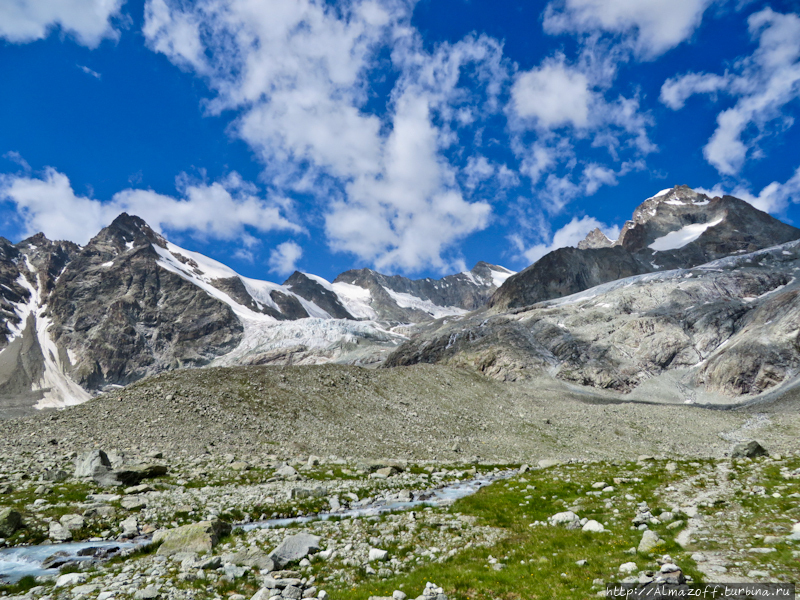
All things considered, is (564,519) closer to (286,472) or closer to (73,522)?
(286,472)

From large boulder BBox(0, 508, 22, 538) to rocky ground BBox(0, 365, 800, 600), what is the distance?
94 millimetres

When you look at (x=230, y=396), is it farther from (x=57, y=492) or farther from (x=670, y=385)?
(x=670, y=385)

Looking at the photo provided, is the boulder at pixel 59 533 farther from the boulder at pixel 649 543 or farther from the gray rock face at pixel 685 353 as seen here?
the gray rock face at pixel 685 353

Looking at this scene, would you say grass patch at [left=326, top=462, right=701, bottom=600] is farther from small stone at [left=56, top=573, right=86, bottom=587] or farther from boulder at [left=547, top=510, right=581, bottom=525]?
small stone at [left=56, top=573, right=86, bottom=587]

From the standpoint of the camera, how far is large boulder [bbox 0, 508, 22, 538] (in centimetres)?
1770

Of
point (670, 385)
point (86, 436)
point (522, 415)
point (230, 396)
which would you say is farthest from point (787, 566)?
point (670, 385)

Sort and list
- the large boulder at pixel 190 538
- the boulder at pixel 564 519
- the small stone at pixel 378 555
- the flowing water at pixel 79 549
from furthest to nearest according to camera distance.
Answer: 1. the boulder at pixel 564 519
2. the large boulder at pixel 190 538
3. the small stone at pixel 378 555
4. the flowing water at pixel 79 549

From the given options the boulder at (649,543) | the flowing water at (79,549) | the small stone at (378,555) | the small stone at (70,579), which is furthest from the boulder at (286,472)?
the boulder at (649,543)

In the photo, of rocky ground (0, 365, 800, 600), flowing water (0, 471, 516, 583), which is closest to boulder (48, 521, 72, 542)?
rocky ground (0, 365, 800, 600)

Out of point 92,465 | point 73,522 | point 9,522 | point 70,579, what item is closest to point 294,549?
point 70,579

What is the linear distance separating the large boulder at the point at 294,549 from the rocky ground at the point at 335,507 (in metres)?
0.08

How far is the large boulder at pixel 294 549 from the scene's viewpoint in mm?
15648

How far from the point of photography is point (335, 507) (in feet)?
83.0

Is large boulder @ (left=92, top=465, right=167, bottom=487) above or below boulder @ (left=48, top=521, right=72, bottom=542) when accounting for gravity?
above
